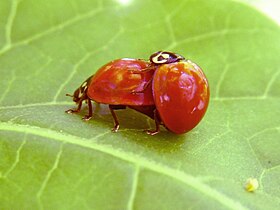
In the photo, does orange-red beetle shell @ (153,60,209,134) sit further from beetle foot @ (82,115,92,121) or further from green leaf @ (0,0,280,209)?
beetle foot @ (82,115,92,121)

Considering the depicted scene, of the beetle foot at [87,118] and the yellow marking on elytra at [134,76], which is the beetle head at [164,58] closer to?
the yellow marking on elytra at [134,76]

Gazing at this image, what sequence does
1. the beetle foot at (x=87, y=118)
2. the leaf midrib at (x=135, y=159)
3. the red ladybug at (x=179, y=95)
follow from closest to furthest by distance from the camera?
the leaf midrib at (x=135, y=159) → the red ladybug at (x=179, y=95) → the beetle foot at (x=87, y=118)

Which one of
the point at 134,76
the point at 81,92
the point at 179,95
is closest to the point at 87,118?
the point at 81,92

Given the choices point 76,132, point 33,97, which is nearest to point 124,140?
point 76,132

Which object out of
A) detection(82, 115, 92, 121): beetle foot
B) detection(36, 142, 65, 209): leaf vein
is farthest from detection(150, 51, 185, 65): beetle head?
detection(36, 142, 65, 209): leaf vein

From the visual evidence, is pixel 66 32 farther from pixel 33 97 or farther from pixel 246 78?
pixel 246 78

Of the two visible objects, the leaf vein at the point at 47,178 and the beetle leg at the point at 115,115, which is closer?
the leaf vein at the point at 47,178

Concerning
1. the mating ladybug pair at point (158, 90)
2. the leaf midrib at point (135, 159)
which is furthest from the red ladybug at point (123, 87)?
→ the leaf midrib at point (135, 159)

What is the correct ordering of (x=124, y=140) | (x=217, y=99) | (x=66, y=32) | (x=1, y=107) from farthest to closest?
(x=66, y=32)
(x=217, y=99)
(x=1, y=107)
(x=124, y=140)
